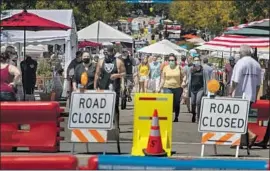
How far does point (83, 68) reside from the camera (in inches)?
588

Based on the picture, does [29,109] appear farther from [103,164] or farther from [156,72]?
[156,72]

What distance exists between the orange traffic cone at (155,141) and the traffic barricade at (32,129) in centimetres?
173

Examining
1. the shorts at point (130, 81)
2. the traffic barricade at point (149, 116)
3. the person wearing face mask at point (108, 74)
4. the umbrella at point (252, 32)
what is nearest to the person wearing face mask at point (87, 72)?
the person wearing face mask at point (108, 74)

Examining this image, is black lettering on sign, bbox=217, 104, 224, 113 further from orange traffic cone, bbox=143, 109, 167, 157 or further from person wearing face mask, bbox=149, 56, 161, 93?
person wearing face mask, bbox=149, 56, 161, 93

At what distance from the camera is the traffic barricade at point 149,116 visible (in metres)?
12.0

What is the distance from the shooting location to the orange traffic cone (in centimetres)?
1150

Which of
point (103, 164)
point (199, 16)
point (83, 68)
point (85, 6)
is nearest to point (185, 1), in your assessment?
point (199, 16)

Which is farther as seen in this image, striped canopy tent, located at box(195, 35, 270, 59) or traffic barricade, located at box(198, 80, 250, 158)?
striped canopy tent, located at box(195, 35, 270, 59)

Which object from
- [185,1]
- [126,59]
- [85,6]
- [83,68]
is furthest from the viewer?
[185,1]

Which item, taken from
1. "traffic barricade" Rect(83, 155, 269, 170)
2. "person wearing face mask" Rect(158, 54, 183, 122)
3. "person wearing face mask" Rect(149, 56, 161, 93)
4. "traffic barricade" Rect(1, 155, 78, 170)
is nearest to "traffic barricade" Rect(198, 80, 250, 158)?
"traffic barricade" Rect(83, 155, 269, 170)

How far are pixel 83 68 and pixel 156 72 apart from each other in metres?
12.4

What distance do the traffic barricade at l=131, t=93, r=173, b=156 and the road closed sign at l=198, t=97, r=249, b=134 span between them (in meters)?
0.55

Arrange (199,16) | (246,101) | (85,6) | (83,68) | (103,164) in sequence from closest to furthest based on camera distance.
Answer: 1. (103,164)
2. (246,101)
3. (83,68)
4. (85,6)
5. (199,16)

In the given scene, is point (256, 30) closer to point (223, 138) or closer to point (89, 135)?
point (223, 138)
